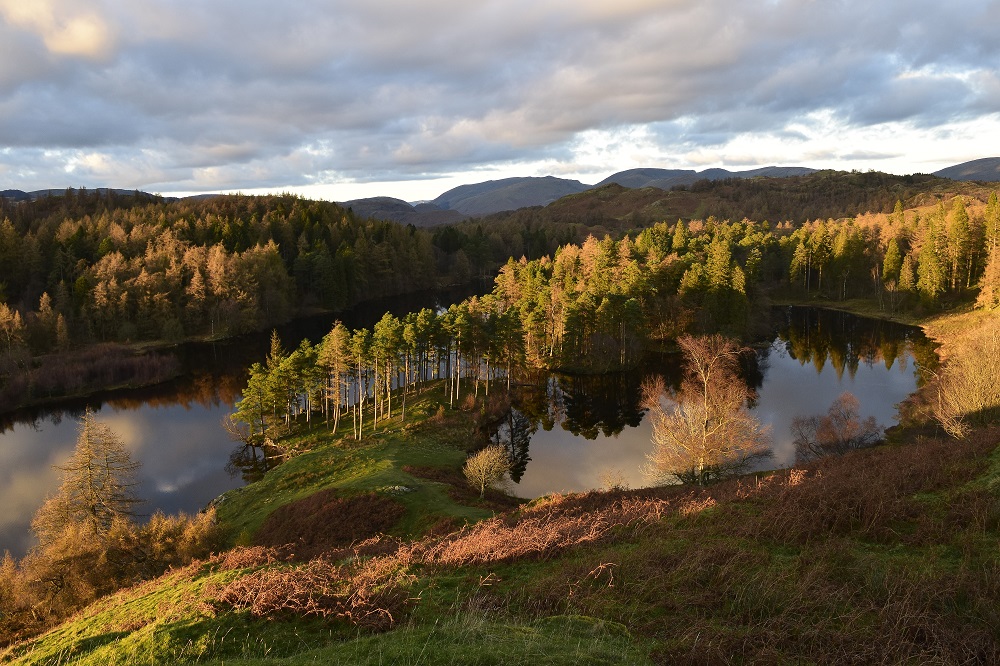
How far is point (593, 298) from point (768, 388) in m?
25.0

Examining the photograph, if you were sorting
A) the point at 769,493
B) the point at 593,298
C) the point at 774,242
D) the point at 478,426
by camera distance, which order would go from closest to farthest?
the point at 769,493 < the point at 478,426 < the point at 593,298 < the point at 774,242

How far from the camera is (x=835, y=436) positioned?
4203 centimetres

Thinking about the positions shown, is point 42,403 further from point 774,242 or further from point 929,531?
point 774,242

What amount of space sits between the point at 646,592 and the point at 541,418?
4741 centimetres

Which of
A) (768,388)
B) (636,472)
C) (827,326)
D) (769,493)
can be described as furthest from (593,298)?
(769,493)

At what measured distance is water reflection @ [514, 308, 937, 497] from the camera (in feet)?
153

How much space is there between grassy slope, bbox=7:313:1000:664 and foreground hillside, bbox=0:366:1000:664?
5cm

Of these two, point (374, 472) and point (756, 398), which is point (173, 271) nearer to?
point (374, 472)

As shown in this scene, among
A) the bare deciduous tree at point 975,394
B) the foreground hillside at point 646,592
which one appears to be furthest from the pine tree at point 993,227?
the foreground hillside at point 646,592

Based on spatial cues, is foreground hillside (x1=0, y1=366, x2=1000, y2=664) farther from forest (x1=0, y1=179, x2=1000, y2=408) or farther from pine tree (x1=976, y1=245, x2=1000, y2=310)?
pine tree (x1=976, y1=245, x2=1000, y2=310)

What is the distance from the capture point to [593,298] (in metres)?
77.0

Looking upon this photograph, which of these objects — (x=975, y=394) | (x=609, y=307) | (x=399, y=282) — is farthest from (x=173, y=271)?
(x=975, y=394)

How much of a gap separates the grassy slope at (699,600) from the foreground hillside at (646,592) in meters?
0.05

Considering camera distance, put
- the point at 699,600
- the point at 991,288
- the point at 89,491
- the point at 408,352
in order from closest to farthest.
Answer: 1. the point at 699,600
2. the point at 89,491
3. the point at 408,352
4. the point at 991,288
